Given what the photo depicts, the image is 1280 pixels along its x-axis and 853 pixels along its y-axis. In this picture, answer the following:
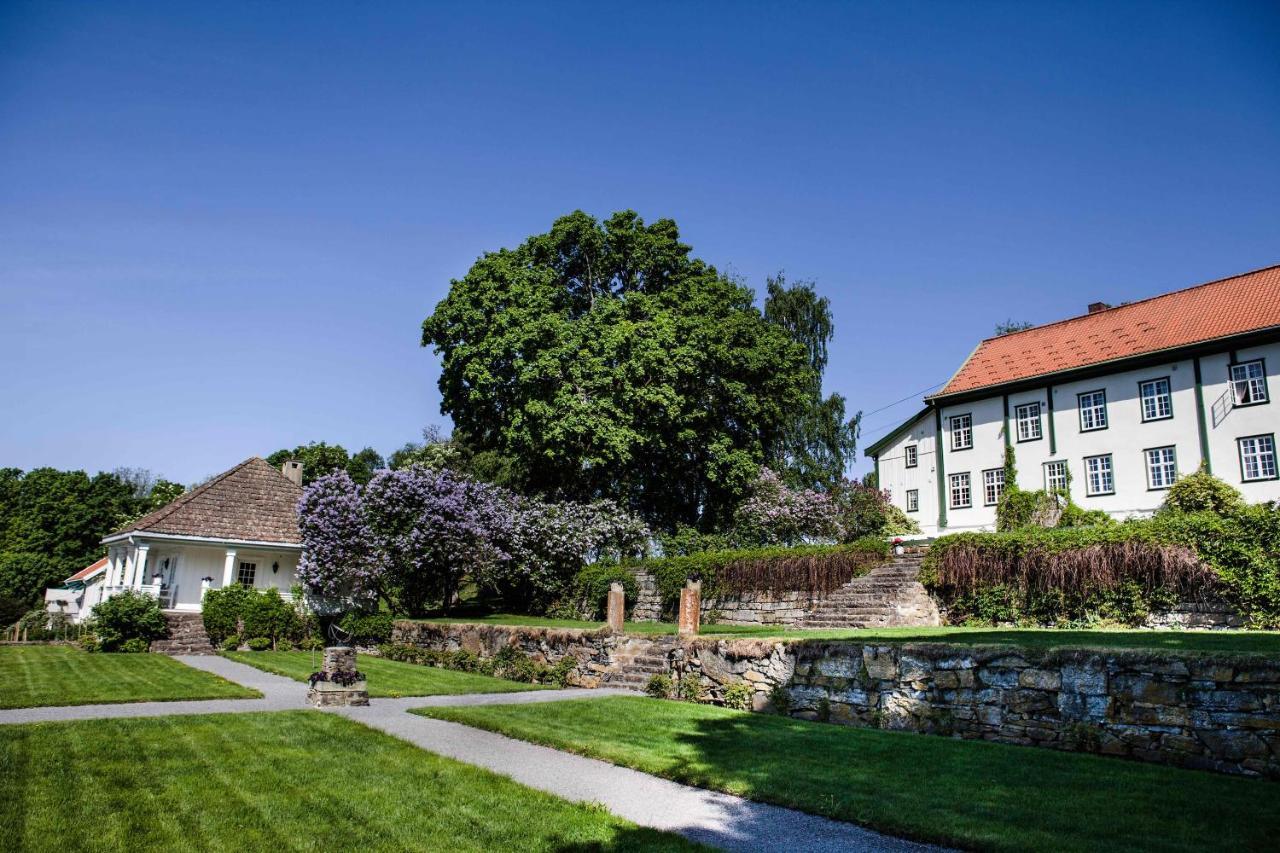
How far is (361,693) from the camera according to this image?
40.0 ft

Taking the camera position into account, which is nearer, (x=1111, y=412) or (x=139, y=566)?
(x=139, y=566)

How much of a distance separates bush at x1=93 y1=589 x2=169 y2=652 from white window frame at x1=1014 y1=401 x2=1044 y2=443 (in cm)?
2998

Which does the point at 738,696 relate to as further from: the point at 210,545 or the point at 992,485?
the point at 992,485

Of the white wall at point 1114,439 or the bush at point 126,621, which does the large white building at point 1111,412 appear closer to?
the white wall at point 1114,439

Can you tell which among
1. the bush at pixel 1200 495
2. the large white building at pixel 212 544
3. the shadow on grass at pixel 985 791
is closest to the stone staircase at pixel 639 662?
the shadow on grass at pixel 985 791

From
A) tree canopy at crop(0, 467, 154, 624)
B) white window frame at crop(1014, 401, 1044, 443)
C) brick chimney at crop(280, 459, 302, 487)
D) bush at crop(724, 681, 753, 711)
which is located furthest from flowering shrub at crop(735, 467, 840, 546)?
tree canopy at crop(0, 467, 154, 624)

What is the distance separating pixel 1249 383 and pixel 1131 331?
4892mm

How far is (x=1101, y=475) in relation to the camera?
28.1 metres

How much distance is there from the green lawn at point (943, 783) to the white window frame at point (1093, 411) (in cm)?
2305

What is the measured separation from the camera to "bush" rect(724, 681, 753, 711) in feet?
40.2

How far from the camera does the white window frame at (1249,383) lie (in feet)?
80.2

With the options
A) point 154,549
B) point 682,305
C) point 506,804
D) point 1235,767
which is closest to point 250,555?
point 154,549

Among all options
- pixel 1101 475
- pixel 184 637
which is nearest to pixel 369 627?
pixel 184 637

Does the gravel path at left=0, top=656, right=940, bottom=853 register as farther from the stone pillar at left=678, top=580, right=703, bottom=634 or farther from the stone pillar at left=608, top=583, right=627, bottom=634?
the stone pillar at left=608, top=583, right=627, bottom=634
